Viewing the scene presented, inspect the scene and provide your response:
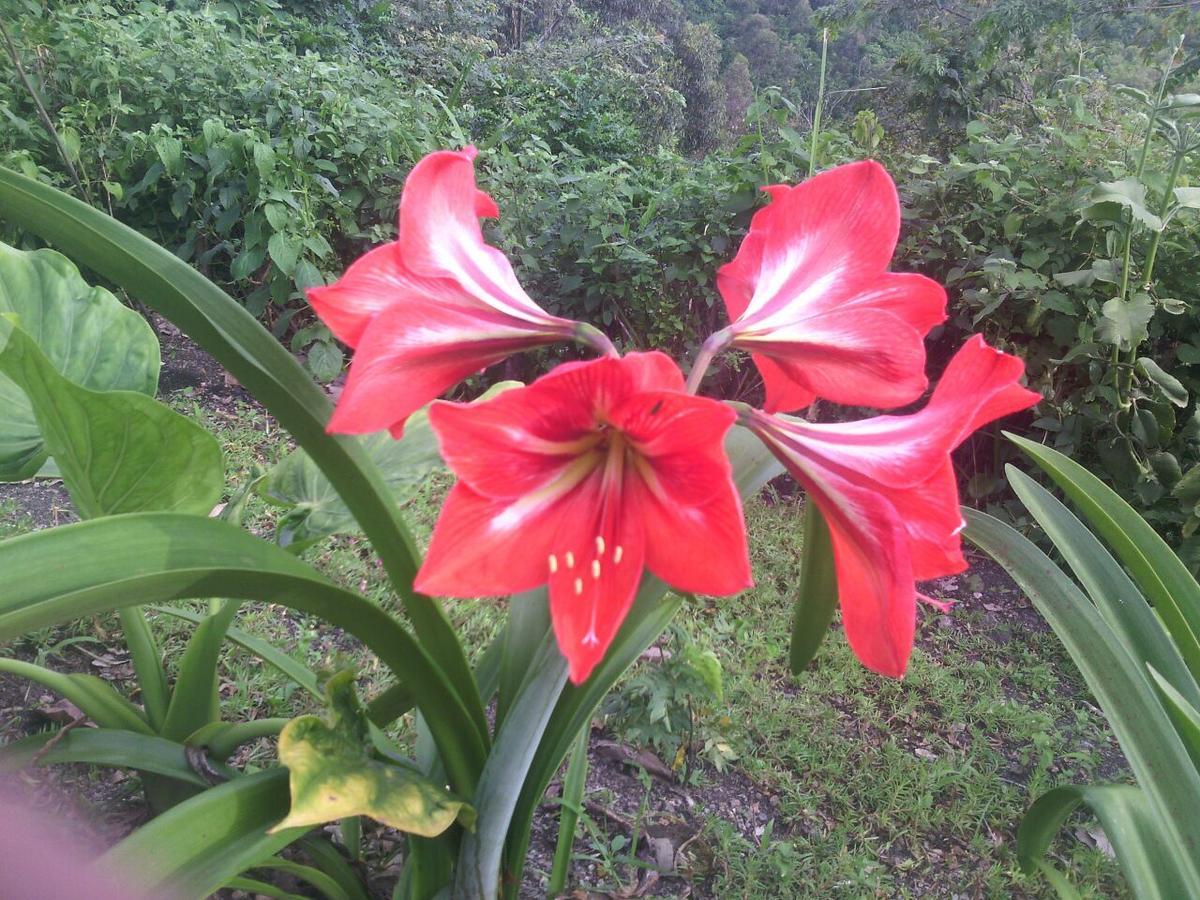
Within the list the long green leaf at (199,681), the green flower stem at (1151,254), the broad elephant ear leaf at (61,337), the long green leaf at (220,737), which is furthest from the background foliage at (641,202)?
the long green leaf at (220,737)

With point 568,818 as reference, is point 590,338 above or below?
above

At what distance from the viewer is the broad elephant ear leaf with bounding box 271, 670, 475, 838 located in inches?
27.2

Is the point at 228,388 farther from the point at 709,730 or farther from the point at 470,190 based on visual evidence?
A: the point at 470,190

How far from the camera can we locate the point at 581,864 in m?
1.39

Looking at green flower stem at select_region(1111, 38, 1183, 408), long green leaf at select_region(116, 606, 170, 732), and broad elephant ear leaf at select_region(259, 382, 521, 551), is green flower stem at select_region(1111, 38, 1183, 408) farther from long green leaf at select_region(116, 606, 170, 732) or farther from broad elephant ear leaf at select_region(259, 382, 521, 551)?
long green leaf at select_region(116, 606, 170, 732)

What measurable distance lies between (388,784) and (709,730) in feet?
3.71

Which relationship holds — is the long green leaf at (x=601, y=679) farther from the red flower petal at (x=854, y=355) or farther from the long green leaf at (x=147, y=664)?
the long green leaf at (x=147, y=664)

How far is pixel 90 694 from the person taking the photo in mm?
1107

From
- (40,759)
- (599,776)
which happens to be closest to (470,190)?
(40,759)

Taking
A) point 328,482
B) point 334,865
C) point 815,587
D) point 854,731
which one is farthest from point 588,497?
point 854,731

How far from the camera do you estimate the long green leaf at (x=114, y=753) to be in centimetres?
95

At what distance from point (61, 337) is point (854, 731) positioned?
71.3 inches

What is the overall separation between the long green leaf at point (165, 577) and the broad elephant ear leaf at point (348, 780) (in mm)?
71

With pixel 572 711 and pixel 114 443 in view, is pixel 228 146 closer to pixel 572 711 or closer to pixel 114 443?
pixel 114 443
